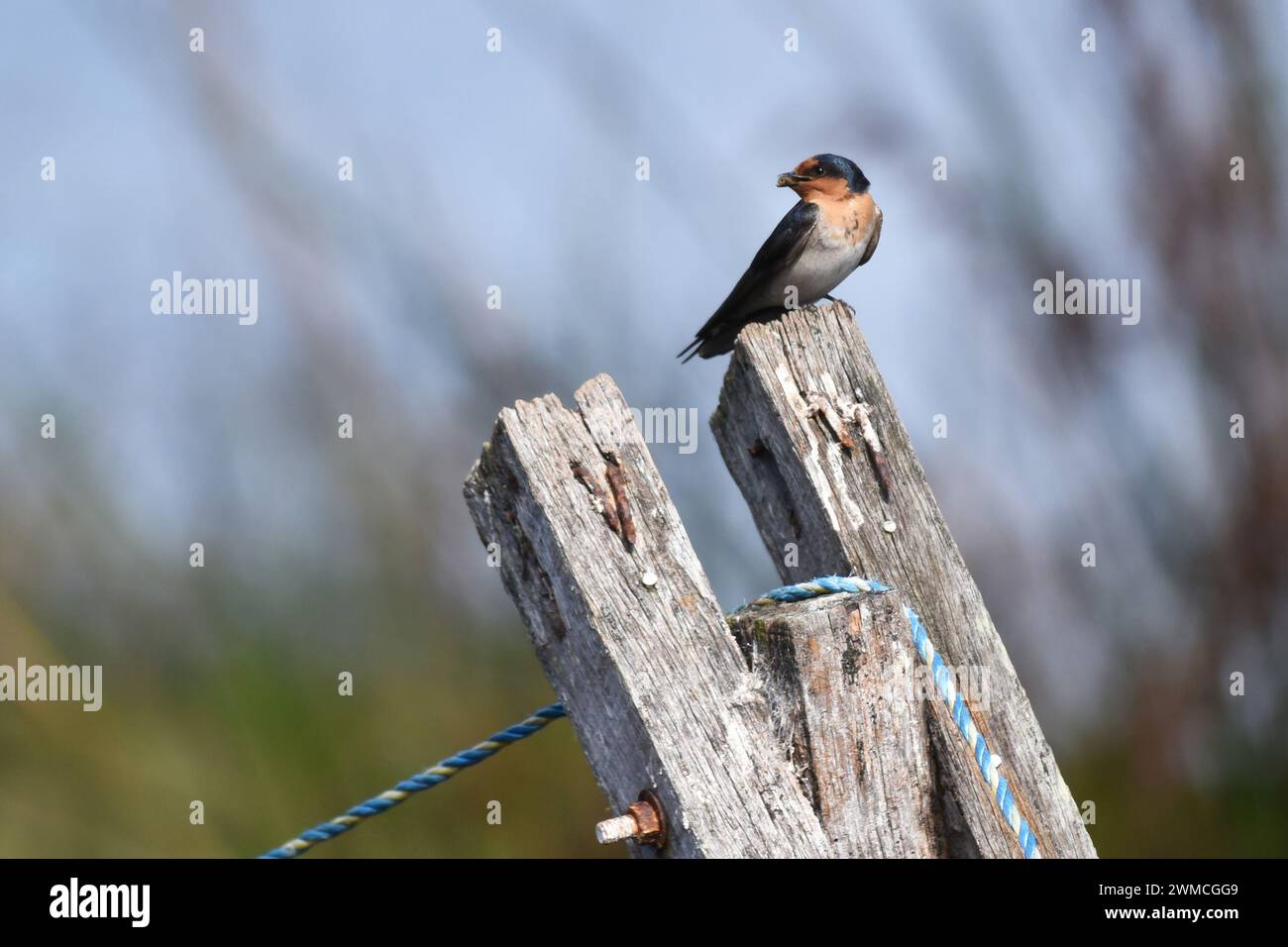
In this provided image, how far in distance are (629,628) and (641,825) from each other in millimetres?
219

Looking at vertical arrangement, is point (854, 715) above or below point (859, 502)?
below

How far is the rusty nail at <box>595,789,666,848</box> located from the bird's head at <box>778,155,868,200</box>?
2.90m

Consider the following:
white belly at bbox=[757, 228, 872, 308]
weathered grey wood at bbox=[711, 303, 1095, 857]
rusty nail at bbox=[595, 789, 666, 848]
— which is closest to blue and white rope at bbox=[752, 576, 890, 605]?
weathered grey wood at bbox=[711, 303, 1095, 857]

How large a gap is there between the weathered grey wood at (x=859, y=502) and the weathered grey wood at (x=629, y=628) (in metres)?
0.29

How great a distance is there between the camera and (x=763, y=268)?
3.65 meters

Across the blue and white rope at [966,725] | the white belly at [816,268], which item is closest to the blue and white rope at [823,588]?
the blue and white rope at [966,725]

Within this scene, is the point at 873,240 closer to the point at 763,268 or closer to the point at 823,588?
the point at 763,268

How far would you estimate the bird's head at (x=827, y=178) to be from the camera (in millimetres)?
3855

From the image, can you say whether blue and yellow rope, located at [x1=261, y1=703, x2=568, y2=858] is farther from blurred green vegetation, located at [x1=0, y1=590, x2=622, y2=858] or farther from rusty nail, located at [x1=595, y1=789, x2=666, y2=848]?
blurred green vegetation, located at [x1=0, y1=590, x2=622, y2=858]

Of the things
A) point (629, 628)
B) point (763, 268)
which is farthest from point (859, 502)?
point (763, 268)

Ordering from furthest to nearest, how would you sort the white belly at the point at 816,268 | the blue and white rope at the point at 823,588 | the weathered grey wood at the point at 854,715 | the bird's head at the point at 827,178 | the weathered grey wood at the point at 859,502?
the bird's head at the point at 827,178 → the white belly at the point at 816,268 → the weathered grey wood at the point at 859,502 → the blue and white rope at the point at 823,588 → the weathered grey wood at the point at 854,715

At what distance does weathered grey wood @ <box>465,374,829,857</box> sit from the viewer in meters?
1.31

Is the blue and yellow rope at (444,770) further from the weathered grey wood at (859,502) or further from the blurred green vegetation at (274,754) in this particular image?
the blurred green vegetation at (274,754)
